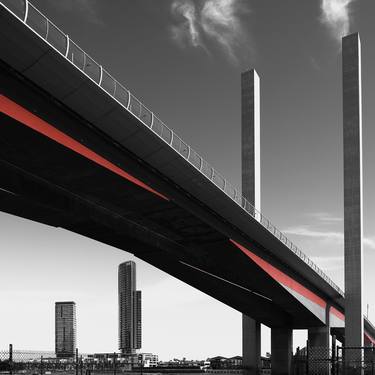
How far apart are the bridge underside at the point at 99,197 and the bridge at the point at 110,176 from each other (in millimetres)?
51

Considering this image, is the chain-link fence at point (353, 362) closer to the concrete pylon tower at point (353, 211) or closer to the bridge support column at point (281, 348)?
the concrete pylon tower at point (353, 211)

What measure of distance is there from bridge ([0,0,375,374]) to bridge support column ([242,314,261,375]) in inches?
624

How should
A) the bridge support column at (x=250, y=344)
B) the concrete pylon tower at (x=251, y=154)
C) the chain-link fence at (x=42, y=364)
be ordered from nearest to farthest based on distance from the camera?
the chain-link fence at (x=42, y=364) → the concrete pylon tower at (x=251, y=154) → the bridge support column at (x=250, y=344)

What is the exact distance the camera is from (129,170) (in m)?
26.9

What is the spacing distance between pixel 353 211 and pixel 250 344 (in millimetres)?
19294

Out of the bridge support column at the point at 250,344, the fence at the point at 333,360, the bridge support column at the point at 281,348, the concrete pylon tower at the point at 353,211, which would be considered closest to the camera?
the fence at the point at 333,360

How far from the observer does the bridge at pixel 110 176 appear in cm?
1981

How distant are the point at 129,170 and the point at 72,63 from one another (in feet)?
26.6

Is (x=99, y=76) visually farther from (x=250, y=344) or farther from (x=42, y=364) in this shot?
(x=250, y=344)

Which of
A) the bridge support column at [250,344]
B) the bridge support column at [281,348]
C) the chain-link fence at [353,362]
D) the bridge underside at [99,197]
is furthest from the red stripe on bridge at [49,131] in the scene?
the bridge support column at [281,348]

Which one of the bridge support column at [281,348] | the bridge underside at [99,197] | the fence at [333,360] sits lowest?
the bridge support column at [281,348]

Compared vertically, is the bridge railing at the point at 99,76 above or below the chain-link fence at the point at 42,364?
above

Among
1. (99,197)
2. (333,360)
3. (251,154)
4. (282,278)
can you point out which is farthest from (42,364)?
(251,154)

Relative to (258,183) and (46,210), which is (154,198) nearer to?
(46,210)
